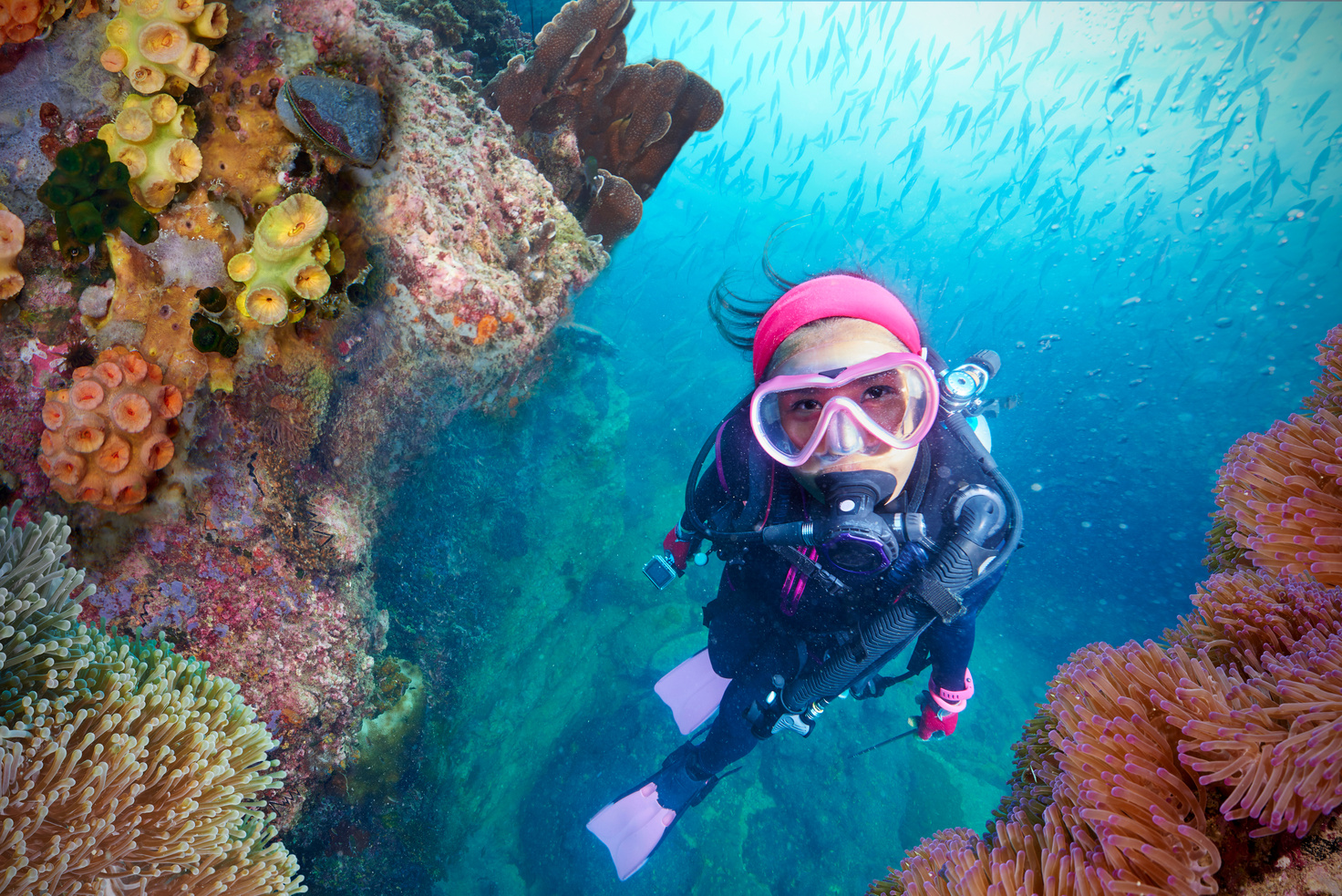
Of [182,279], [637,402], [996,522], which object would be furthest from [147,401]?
[637,402]

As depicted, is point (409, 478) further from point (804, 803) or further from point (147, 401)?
point (804, 803)

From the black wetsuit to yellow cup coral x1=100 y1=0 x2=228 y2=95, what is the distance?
300 cm

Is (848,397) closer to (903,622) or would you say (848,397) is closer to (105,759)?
(903,622)

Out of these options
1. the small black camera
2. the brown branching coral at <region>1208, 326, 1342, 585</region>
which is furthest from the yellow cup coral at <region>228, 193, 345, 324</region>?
the brown branching coral at <region>1208, 326, 1342, 585</region>

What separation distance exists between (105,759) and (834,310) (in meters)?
3.34

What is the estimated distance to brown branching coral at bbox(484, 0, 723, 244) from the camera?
4023mm

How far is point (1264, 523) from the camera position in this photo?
56.2 inches

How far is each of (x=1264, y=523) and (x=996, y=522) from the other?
0.95 metres

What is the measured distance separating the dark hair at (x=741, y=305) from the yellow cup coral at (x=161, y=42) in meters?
2.64

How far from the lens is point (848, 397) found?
235cm

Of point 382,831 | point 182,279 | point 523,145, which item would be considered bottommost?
point 382,831

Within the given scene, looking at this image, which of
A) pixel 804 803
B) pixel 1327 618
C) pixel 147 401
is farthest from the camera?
pixel 804 803

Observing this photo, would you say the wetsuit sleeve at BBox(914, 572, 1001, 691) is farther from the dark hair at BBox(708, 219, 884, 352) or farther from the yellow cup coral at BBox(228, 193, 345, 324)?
the yellow cup coral at BBox(228, 193, 345, 324)

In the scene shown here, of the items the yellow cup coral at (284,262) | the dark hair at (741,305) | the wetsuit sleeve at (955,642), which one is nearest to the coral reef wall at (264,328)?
the yellow cup coral at (284,262)
